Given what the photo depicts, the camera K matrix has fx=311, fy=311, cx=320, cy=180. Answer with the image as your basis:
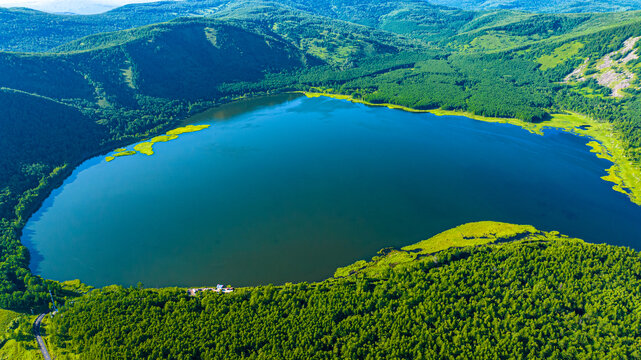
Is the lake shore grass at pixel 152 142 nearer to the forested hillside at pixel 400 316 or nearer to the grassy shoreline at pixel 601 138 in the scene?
the forested hillside at pixel 400 316

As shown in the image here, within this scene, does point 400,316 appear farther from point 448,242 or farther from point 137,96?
point 137,96

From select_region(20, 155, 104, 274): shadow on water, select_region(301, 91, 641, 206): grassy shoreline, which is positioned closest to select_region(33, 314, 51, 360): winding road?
select_region(20, 155, 104, 274): shadow on water

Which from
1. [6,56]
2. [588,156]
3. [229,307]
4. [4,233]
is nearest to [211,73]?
[6,56]

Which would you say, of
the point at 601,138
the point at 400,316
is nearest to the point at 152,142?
the point at 400,316

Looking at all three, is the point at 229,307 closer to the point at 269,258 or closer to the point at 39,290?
the point at 269,258

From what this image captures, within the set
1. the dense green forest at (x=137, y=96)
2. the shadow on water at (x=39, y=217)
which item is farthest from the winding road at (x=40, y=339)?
the shadow on water at (x=39, y=217)

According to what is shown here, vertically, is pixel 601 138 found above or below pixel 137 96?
below
